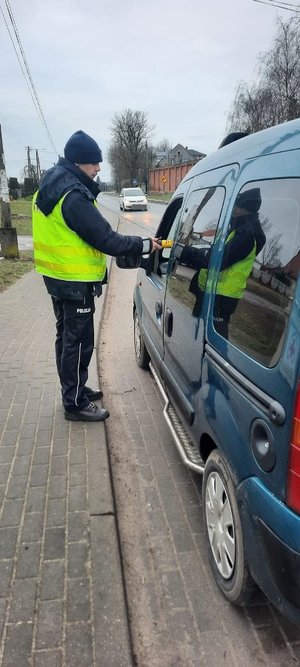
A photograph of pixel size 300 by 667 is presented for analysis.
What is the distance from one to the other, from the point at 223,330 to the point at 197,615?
124 cm

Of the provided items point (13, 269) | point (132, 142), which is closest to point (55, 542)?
point (13, 269)

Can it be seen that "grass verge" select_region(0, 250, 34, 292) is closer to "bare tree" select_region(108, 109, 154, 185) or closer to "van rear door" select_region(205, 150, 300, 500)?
"van rear door" select_region(205, 150, 300, 500)

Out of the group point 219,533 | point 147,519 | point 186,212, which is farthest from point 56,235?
point 219,533

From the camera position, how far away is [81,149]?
3.24 meters

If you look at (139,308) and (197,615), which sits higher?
(139,308)

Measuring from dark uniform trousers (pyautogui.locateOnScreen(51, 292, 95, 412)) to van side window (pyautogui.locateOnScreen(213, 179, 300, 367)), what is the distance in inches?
57.9

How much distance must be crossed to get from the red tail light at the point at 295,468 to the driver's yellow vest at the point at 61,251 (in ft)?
6.94

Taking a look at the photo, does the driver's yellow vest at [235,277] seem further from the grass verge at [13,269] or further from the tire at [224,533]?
the grass verge at [13,269]

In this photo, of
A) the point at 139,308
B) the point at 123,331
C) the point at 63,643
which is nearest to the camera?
the point at 63,643

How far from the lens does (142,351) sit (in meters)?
4.85

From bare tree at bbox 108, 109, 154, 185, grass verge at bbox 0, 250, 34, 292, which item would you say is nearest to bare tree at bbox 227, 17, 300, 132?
grass verge at bbox 0, 250, 34, 292

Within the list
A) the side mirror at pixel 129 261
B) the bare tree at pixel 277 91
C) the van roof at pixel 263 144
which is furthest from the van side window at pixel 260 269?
the bare tree at pixel 277 91

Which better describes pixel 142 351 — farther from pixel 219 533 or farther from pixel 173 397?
pixel 219 533

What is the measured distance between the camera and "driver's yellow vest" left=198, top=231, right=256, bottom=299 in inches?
76.2
